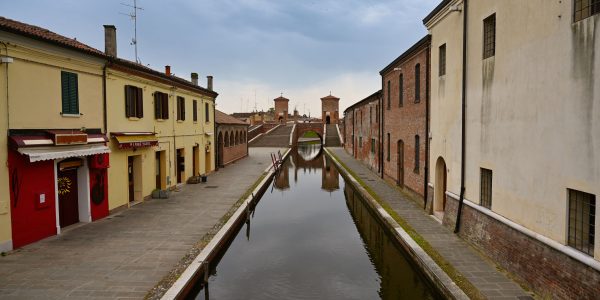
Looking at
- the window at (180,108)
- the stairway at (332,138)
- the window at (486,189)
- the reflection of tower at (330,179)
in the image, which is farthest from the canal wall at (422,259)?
the stairway at (332,138)

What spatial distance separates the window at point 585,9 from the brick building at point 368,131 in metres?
17.6

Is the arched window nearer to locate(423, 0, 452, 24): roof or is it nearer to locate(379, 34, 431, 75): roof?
locate(379, 34, 431, 75): roof

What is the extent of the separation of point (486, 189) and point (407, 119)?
793cm

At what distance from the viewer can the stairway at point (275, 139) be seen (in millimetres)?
52372

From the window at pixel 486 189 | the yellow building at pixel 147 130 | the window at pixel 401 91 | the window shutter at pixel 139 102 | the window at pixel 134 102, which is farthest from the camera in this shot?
the window at pixel 401 91

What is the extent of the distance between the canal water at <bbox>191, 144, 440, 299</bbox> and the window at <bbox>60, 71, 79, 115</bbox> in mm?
5940

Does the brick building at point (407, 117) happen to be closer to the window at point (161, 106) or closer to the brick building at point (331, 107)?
the window at point (161, 106)

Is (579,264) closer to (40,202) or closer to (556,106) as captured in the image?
(556,106)

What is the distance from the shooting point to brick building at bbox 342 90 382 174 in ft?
82.7

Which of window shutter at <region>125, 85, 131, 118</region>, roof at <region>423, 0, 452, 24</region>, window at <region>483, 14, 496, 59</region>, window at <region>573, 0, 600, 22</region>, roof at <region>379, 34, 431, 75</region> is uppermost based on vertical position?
roof at <region>423, 0, 452, 24</region>

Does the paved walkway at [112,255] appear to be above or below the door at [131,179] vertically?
below

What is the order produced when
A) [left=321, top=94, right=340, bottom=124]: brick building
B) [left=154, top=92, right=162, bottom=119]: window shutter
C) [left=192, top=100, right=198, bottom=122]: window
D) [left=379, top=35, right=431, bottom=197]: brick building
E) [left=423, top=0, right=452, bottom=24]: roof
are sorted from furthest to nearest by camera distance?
[left=321, top=94, right=340, bottom=124]: brick building, [left=192, top=100, right=198, bottom=122]: window, [left=154, top=92, right=162, bottom=119]: window shutter, [left=379, top=35, right=431, bottom=197]: brick building, [left=423, top=0, right=452, bottom=24]: roof

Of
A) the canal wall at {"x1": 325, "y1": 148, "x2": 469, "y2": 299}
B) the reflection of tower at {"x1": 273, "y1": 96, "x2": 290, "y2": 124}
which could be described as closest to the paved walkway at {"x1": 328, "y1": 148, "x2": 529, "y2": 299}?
the canal wall at {"x1": 325, "y1": 148, "x2": 469, "y2": 299}

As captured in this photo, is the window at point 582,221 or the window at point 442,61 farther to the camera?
the window at point 442,61
